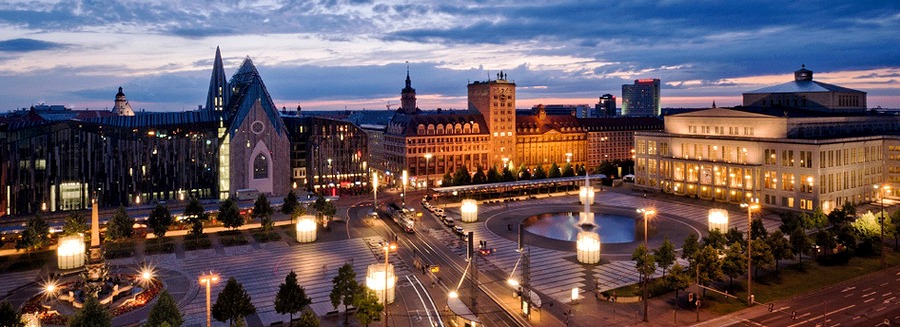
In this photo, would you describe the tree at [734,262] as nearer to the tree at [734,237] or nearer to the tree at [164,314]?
the tree at [734,237]

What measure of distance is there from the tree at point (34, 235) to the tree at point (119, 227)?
7664 mm

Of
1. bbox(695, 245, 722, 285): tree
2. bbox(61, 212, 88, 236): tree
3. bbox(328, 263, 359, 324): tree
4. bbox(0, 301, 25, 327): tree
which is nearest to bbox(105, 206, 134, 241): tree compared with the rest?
bbox(61, 212, 88, 236): tree

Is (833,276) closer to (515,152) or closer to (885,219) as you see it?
(885,219)

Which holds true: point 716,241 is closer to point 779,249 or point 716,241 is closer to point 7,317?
point 779,249

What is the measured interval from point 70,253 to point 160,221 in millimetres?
19146

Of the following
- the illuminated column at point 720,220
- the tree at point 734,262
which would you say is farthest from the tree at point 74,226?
the illuminated column at point 720,220

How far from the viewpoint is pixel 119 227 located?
85375 millimetres

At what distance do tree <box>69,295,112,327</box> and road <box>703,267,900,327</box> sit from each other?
4848cm

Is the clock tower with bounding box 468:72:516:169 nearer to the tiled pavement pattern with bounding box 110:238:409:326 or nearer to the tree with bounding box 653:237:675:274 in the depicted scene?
the tiled pavement pattern with bounding box 110:238:409:326

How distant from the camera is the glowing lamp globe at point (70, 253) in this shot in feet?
232

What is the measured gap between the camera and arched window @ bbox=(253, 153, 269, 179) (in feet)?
425

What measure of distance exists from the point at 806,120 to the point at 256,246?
Result: 103 meters

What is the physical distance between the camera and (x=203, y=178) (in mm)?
125875

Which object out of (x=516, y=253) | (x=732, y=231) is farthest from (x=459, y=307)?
(x=732, y=231)
